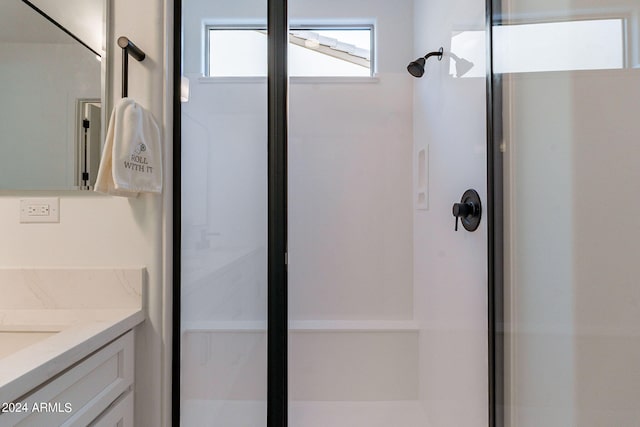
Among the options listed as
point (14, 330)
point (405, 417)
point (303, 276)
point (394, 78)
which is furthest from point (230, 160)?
point (405, 417)

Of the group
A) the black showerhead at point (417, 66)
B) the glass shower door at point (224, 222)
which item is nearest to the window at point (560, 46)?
the black showerhead at point (417, 66)

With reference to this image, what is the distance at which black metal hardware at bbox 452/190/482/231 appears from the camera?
1.30 m

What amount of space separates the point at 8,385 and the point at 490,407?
136 centimetres

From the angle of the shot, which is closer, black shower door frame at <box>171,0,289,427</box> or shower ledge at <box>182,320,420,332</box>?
black shower door frame at <box>171,0,289,427</box>

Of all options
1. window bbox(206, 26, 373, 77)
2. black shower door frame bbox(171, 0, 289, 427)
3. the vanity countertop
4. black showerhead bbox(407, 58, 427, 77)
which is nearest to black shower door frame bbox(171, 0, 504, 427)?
black shower door frame bbox(171, 0, 289, 427)

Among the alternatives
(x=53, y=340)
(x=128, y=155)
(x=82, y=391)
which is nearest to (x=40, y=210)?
(x=128, y=155)

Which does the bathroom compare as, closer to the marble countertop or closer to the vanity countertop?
the marble countertop

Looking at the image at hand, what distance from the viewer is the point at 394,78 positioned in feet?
7.73

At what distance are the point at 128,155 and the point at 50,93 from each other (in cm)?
49

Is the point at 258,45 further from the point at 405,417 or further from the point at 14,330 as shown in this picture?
the point at 405,417

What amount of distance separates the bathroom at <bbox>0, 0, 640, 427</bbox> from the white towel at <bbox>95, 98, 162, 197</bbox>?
0.09 m

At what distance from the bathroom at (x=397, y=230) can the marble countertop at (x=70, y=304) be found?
0.15 feet

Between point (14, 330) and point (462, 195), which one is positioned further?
point (462, 195)

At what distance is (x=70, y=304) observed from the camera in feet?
3.76
